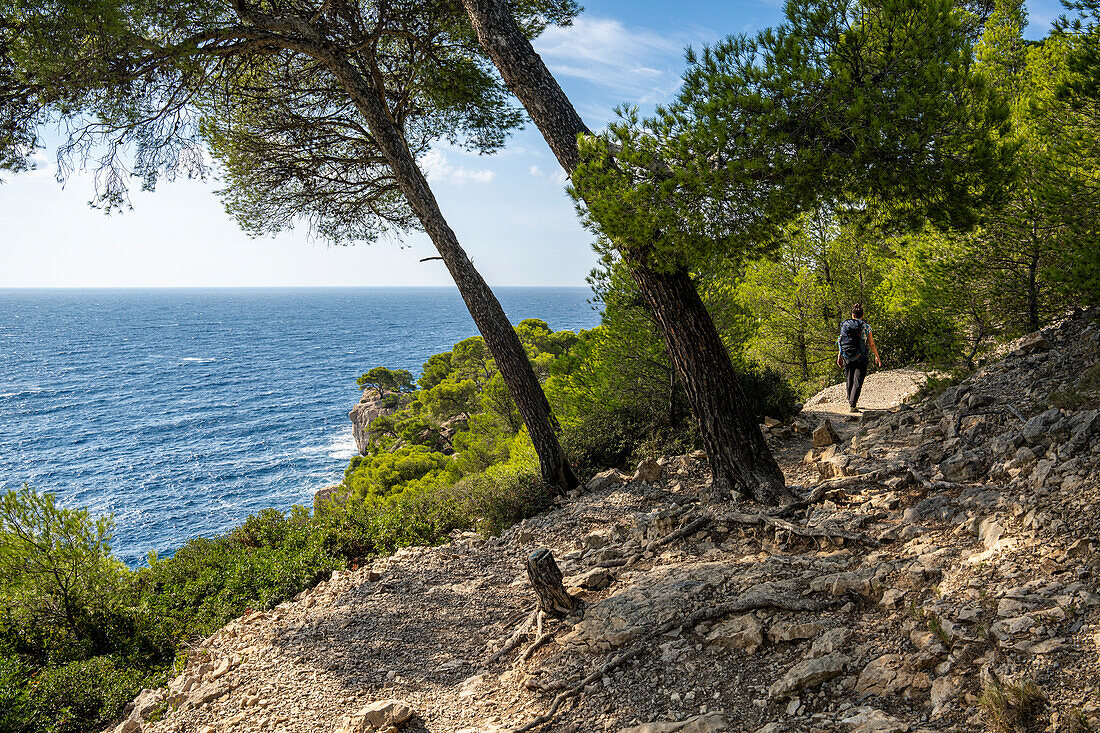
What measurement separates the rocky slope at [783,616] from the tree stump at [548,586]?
0.11 meters

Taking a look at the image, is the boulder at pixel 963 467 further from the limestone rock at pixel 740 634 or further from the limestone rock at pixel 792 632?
the limestone rock at pixel 740 634

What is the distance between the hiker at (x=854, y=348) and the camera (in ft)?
30.4

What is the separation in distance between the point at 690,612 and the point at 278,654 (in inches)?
137

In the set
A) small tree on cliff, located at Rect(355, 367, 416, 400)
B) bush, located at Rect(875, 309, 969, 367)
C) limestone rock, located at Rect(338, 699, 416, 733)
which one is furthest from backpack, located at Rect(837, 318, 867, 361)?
small tree on cliff, located at Rect(355, 367, 416, 400)

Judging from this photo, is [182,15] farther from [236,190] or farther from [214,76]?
[236,190]

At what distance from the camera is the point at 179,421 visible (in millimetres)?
47438

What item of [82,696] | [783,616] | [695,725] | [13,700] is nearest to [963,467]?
[783,616]

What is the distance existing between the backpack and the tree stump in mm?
6888

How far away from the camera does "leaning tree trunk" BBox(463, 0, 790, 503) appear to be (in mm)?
5406

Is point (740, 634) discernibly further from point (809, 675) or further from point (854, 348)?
point (854, 348)

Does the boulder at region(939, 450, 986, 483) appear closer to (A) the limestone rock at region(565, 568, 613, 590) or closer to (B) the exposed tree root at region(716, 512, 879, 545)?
(B) the exposed tree root at region(716, 512, 879, 545)

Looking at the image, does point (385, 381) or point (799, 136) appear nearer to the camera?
point (799, 136)

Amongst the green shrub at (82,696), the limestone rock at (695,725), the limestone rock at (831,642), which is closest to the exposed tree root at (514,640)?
the limestone rock at (695,725)

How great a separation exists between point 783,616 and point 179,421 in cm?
5379
